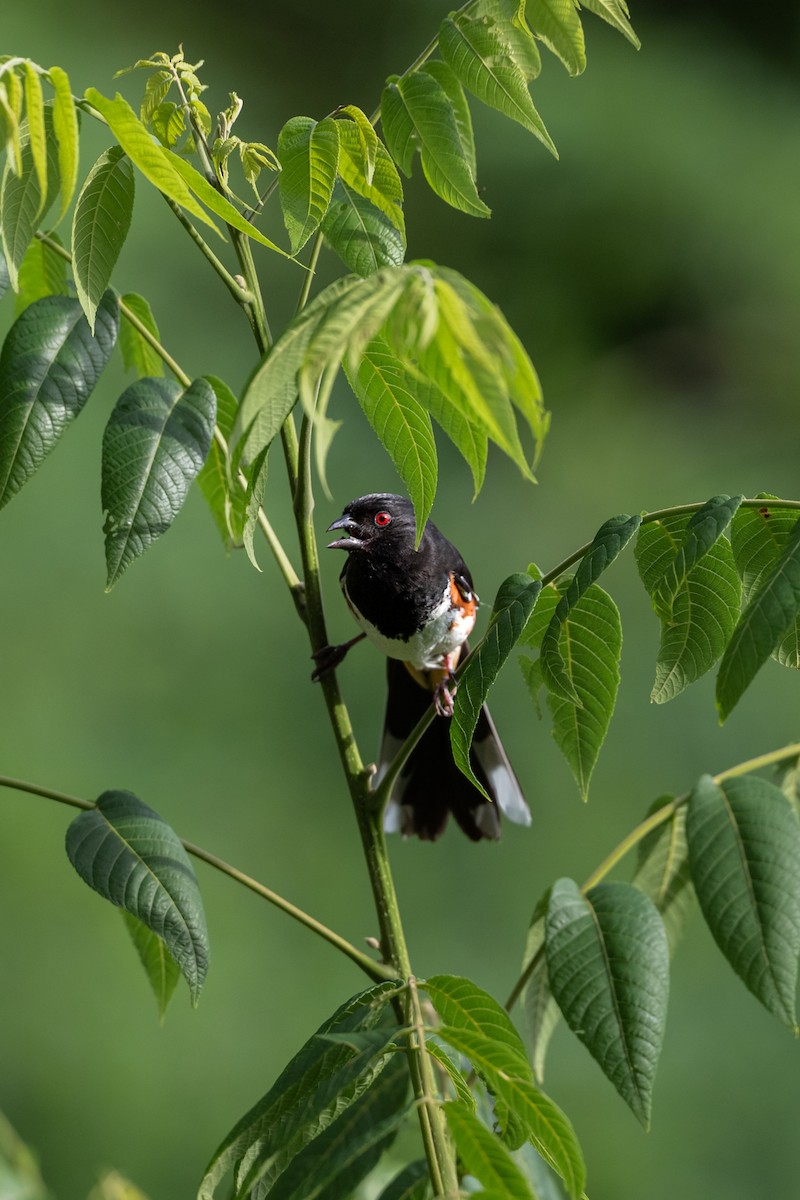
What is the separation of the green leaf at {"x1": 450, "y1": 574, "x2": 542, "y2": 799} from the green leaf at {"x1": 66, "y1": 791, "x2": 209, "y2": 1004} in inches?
13.0

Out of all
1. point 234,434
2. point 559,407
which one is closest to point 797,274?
point 559,407

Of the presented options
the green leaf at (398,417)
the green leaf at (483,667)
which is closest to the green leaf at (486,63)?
the green leaf at (398,417)

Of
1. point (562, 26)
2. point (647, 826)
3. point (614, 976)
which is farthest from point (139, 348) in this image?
point (614, 976)

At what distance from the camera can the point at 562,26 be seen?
55.0 inches

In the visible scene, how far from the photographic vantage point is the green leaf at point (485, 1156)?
3.22 ft

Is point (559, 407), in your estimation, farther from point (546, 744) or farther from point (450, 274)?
point (450, 274)

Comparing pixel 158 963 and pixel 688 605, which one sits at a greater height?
pixel 688 605

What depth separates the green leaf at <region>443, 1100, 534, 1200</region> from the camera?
98 cm

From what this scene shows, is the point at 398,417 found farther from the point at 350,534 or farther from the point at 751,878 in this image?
the point at 350,534

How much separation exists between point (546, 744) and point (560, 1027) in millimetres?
1353

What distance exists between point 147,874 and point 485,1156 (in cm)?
48

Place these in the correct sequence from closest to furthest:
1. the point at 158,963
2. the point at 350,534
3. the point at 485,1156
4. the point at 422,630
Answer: the point at 485,1156, the point at 158,963, the point at 422,630, the point at 350,534

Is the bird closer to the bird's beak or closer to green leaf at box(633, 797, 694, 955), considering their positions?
the bird's beak

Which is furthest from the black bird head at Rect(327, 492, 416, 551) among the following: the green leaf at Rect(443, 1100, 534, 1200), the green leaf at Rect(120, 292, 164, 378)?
the green leaf at Rect(443, 1100, 534, 1200)
